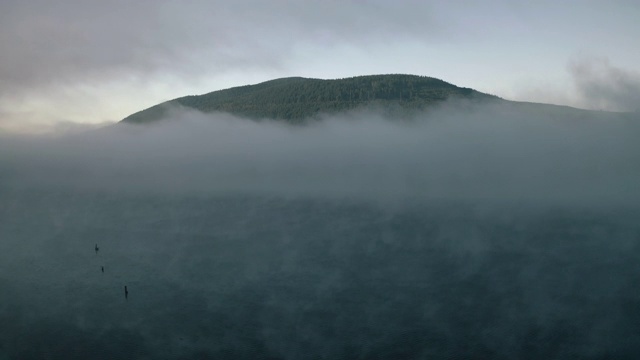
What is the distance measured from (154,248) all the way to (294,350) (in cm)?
8208

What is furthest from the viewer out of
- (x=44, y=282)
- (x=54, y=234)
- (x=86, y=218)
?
(x=86, y=218)

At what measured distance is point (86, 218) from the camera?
7835 inches

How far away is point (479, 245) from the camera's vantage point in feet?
524

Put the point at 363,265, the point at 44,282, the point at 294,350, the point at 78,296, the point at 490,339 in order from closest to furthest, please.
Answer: the point at 294,350, the point at 490,339, the point at 78,296, the point at 44,282, the point at 363,265

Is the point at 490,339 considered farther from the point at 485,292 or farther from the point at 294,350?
the point at 294,350

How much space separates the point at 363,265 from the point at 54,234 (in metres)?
99.5

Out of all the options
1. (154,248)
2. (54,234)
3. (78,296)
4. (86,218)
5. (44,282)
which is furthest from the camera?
(86,218)

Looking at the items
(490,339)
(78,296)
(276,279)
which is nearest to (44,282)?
(78,296)

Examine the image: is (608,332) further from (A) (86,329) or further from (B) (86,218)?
(B) (86,218)

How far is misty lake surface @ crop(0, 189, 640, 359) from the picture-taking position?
90.2 metres

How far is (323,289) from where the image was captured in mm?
120188

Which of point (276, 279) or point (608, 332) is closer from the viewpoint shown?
point (608, 332)

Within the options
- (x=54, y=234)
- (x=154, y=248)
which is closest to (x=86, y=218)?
(x=54, y=234)

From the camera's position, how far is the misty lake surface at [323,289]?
9019cm
